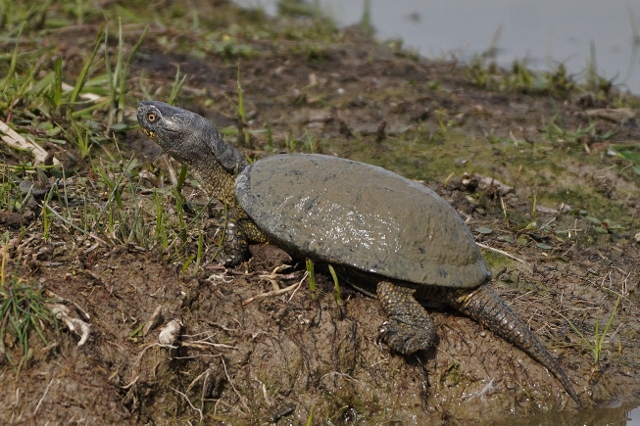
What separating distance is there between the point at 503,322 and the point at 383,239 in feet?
2.32

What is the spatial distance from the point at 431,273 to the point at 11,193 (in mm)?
2310

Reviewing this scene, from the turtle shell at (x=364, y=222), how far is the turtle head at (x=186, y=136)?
1.18 ft

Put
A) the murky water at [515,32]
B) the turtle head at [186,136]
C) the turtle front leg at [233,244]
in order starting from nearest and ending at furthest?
the turtle front leg at [233,244]
the turtle head at [186,136]
the murky water at [515,32]

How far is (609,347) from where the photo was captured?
426 cm

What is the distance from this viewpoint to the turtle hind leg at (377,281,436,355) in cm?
390

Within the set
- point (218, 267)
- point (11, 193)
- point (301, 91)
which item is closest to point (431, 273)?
point (218, 267)

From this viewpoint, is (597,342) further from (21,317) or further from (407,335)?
(21,317)

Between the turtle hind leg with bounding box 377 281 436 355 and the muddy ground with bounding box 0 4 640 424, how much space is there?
0.13 m

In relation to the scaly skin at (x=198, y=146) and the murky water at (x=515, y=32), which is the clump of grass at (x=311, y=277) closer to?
the scaly skin at (x=198, y=146)

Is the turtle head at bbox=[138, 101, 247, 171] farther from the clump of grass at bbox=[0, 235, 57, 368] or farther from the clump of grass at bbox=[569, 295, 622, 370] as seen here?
the clump of grass at bbox=[569, 295, 622, 370]

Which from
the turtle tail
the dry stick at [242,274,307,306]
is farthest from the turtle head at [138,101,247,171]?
the turtle tail

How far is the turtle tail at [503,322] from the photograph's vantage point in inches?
156

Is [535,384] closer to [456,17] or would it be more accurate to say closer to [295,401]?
[295,401]

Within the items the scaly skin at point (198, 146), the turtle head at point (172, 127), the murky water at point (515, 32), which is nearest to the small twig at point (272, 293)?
the scaly skin at point (198, 146)
